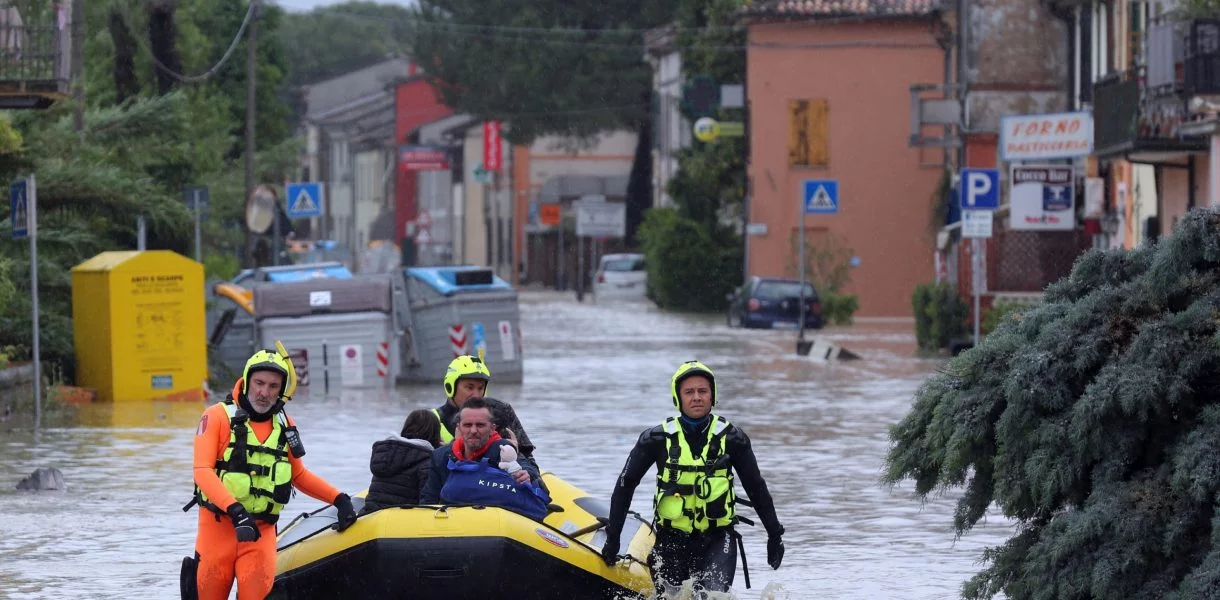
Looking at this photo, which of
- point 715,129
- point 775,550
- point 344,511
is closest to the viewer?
point 775,550

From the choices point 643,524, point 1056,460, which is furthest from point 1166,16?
point 1056,460

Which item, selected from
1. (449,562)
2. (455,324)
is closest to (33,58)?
(455,324)

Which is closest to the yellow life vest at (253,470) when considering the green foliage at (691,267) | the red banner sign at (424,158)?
the green foliage at (691,267)

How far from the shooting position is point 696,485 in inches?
363

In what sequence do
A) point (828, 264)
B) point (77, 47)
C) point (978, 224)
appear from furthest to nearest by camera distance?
point (828, 264), point (978, 224), point (77, 47)

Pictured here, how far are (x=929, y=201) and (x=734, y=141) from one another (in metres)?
6.65

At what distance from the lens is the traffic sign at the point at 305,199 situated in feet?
146

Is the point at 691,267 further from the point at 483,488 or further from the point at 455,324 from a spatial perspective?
the point at 483,488

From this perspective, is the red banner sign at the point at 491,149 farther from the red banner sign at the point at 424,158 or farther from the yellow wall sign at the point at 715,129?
the yellow wall sign at the point at 715,129

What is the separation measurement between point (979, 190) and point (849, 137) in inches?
1172

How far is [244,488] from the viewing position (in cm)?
894

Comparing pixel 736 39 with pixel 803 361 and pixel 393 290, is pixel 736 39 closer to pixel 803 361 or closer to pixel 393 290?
pixel 803 361

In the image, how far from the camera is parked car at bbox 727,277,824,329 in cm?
4897

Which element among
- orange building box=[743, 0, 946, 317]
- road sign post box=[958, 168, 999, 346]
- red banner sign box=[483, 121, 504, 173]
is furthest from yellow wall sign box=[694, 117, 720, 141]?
red banner sign box=[483, 121, 504, 173]
